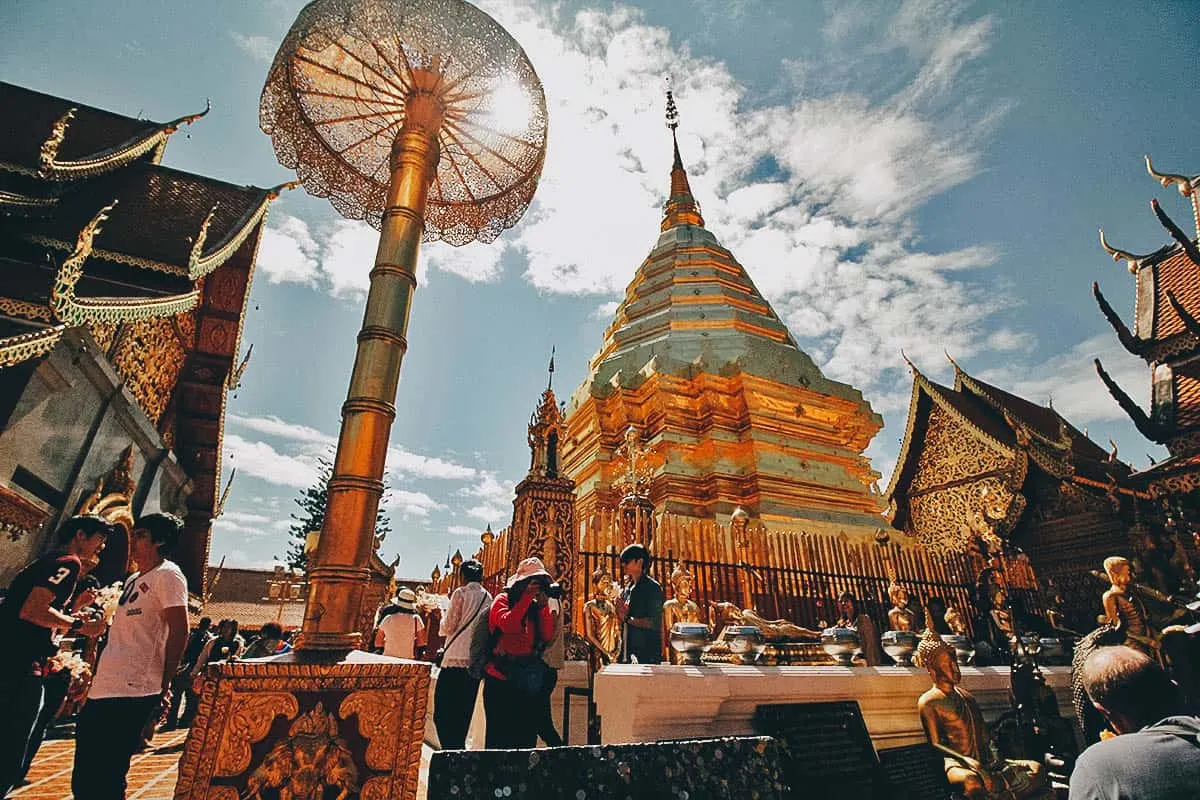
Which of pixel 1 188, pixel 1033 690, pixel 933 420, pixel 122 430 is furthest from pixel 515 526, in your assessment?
pixel 933 420

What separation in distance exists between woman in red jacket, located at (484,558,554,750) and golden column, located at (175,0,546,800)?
149cm

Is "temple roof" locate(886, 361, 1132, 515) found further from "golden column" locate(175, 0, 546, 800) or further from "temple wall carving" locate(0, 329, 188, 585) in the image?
"temple wall carving" locate(0, 329, 188, 585)

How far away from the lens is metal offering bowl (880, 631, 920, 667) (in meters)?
4.59

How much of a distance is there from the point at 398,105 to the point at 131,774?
479 cm

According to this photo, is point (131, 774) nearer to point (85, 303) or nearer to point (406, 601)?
point (406, 601)

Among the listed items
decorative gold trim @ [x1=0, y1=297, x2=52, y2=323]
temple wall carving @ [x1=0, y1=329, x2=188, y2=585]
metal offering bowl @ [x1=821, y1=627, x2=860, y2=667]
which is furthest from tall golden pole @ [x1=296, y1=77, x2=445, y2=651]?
temple wall carving @ [x1=0, y1=329, x2=188, y2=585]

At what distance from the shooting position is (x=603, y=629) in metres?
4.15

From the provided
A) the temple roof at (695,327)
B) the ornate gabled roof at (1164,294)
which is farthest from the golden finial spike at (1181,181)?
the temple roof at (695,327)

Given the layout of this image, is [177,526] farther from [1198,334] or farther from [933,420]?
[933,420]

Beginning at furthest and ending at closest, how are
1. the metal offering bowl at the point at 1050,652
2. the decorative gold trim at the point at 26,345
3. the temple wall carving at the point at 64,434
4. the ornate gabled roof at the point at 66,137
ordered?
the ornate gabled roof at the point at 66,137, the metal offering bowl at the point at 1050,652, the temple wall carving at the point at 64,434, the decorative gold trim at the point at 26,345

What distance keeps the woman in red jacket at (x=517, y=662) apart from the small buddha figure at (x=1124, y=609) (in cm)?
589

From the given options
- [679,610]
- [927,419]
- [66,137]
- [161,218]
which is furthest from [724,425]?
[66,137]

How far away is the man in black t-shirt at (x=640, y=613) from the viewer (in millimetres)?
3727

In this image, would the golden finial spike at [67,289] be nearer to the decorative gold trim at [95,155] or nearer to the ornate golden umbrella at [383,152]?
the decorative gold trim at [95,155]
